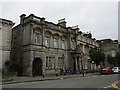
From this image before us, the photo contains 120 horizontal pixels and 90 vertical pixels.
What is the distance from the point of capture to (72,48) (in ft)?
144

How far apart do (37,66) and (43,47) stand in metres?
3.40

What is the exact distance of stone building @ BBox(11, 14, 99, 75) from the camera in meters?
34.2

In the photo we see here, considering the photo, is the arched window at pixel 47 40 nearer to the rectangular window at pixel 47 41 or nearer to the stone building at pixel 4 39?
the rectangular window at pixel 47 41

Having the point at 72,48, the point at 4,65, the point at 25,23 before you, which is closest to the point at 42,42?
the point at 25,23

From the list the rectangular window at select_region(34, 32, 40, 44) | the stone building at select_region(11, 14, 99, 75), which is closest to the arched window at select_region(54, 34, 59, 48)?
the stone building at select_region(11, 14, 99, 75)

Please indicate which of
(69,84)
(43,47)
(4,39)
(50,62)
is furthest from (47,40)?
(69,84)

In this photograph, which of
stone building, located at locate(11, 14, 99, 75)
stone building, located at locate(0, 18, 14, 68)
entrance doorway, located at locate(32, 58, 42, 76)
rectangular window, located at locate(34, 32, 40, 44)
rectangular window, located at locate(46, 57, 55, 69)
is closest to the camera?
stone building, located at locate(0, 18, 14, 68)

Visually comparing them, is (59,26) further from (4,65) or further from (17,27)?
(4,65)

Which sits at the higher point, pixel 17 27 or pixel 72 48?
pixel 17 27

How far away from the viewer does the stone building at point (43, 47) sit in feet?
112

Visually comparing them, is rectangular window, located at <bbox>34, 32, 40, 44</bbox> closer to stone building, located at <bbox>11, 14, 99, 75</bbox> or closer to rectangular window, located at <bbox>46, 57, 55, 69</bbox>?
stone building, located at <bbox>11, 14, 99, 75</bbox>

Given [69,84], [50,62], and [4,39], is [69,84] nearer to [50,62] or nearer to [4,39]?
[4,39]

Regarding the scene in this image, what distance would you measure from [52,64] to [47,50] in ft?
9.02

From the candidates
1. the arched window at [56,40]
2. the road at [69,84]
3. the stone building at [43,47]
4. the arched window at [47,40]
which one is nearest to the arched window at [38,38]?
the stone building at [43,47]
